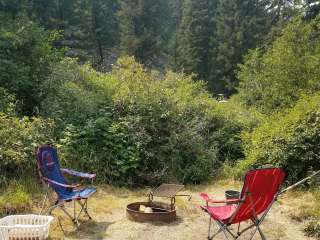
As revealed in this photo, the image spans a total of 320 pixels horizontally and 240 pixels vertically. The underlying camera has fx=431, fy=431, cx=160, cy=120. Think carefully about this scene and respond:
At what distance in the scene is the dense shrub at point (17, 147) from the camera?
6930 mm

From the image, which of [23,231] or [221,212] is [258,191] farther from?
[23,231]

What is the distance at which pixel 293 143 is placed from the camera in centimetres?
792

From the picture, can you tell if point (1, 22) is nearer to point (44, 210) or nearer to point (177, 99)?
point (177, 99)

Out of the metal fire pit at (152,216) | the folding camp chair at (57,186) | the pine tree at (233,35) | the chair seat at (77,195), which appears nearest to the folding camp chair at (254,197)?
the metal fire pit at (152,216)

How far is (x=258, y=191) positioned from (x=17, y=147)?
4.26 m

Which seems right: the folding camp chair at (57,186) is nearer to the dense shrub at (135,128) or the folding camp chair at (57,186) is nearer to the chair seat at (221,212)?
the dense shrub at (135,128)

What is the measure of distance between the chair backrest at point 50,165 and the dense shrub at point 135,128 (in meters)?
1.51

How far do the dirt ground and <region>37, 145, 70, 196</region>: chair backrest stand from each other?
466mm

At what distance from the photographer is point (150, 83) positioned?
965 cm

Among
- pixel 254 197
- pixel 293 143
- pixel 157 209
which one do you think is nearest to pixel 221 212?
pixel 254 197

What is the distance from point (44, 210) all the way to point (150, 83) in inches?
167

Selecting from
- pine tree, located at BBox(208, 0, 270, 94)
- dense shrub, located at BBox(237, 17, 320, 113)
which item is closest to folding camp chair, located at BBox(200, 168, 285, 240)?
dense shrub, located at BBox(237, 17, 320, 113)

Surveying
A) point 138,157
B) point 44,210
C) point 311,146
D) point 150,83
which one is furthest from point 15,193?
point 311,146

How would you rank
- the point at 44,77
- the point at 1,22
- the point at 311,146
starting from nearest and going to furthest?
the point at 311,146
the point at 44,77
the point at 1,22
